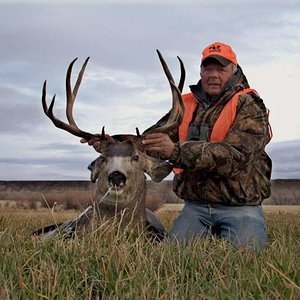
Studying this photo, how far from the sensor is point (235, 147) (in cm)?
639

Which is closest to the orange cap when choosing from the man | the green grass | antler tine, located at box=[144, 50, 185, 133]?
the man

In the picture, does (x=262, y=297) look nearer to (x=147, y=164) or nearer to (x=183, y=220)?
(x=147, y=164)

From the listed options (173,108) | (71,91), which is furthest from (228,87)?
(71,91)

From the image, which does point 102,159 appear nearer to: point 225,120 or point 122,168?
point 122,168

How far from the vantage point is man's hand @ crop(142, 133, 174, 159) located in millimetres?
6188

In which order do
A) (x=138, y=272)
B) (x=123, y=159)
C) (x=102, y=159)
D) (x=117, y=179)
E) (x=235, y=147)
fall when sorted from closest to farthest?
(x=138, y=272)
(x=117, y=179)
(x=123, y=159)
(x=102, y=159)
(x=235, y=147)

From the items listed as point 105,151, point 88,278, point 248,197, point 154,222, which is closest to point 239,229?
point 248,197

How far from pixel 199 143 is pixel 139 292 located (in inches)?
118

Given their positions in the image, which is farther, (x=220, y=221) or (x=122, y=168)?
(x=220, y=221)

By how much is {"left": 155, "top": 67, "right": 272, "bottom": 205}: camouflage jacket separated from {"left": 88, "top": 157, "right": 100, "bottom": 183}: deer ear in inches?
28.1

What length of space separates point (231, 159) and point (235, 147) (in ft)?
0.54

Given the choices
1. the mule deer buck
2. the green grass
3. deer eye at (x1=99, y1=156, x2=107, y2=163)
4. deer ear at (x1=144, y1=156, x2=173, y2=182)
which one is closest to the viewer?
the green grass

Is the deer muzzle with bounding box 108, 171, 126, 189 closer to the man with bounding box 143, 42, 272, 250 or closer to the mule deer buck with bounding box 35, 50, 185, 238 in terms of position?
the mule deer buck with bounding box 35, 50, 185, 238

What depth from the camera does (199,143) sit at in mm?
6289
